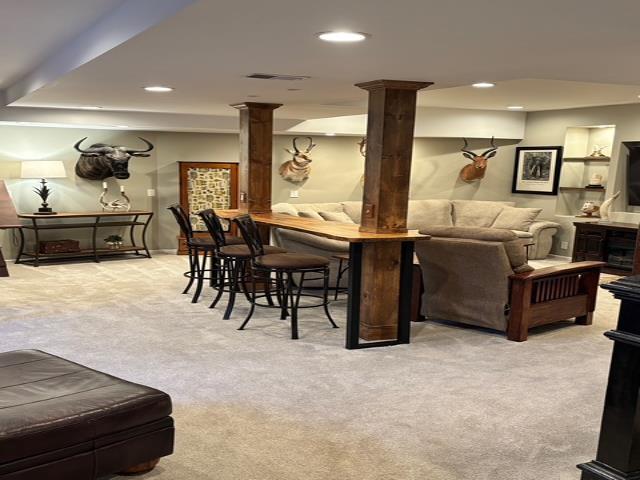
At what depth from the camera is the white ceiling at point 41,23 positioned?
2.70 m

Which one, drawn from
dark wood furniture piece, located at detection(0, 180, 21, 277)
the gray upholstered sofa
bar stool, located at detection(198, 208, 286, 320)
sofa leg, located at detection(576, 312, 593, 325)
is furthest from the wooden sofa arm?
dark wood furniture piece, located at detection(0, 180, 21, 277)

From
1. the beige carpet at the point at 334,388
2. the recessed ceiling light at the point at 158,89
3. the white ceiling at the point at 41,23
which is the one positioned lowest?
the beige carpet at the point at 334,388

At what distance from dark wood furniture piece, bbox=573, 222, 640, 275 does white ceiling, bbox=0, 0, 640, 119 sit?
13.5ft

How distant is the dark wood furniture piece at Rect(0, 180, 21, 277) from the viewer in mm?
6172

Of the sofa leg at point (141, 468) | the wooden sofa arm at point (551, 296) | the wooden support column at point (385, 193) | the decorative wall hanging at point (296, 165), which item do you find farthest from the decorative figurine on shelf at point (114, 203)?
the sofa leg at point (141, 468)

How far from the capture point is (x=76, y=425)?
2.24 metres

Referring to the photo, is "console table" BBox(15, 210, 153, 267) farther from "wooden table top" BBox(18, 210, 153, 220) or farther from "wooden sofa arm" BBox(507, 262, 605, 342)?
"wooden sofa arm" BBox(507, 262, 605, 342)

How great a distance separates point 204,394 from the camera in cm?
350

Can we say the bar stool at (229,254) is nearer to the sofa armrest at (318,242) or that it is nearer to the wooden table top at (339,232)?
the wooden table top at (339,232)

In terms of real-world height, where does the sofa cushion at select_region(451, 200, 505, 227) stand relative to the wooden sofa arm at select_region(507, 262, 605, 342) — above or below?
above

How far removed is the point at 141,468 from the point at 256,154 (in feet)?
13.0

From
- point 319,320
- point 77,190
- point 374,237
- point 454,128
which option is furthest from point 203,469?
point 454,128

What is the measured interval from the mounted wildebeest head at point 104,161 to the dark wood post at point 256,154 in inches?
99.6

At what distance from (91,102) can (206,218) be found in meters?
1.92
